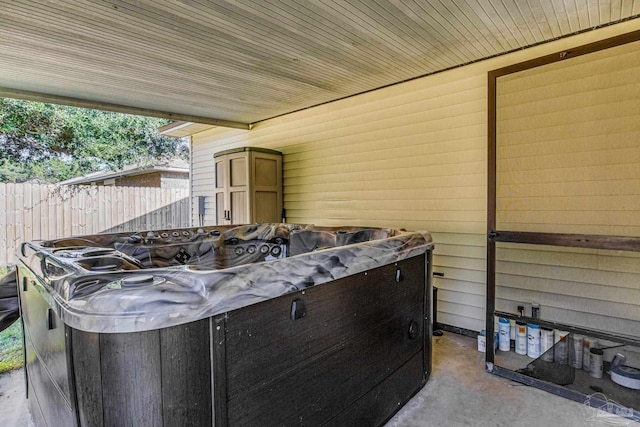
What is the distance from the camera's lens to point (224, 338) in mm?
1096

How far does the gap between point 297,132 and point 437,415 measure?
3.86 metres

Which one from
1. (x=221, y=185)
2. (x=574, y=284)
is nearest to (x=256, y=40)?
(x=221, y=185)

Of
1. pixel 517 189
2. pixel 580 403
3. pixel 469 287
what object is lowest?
pixel 580 403

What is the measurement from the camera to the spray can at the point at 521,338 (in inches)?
110

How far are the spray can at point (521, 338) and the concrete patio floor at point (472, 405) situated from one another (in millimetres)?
457

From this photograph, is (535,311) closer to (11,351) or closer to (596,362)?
(596,362)

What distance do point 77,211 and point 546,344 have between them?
7432 mm

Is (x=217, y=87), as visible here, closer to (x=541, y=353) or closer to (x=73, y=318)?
(x=73, y=318)

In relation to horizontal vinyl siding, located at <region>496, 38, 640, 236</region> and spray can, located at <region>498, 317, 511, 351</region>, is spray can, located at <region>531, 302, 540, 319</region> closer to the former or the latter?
spray can, located at <region>498, 317, 511, 351</region>

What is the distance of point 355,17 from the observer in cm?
236

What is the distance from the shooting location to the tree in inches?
403

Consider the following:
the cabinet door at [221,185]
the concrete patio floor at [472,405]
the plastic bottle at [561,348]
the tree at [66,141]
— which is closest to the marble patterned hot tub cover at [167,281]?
the concrete patio floor at [472,405]

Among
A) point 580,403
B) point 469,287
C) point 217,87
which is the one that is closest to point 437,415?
point 580,403

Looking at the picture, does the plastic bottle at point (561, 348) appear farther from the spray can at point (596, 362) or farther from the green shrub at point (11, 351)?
the green shrub at point (11, 351)
